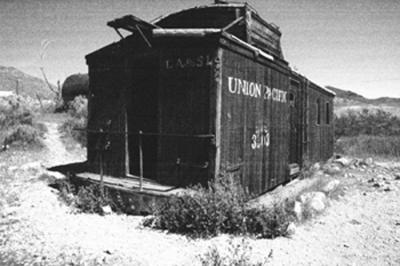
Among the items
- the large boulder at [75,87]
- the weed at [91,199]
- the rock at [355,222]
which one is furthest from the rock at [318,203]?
the large boulder at [75,87]

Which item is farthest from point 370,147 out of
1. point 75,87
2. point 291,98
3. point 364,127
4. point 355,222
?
point 75,87

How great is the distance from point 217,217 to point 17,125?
1269 centimetres

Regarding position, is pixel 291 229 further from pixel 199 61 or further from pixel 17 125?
pixel 17 125

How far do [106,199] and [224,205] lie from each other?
2.42 m

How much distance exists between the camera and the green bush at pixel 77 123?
1536 cm

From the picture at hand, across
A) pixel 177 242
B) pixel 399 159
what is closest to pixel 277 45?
pixel 177 242

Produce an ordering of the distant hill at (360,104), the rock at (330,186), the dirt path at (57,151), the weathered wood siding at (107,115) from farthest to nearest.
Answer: the distant hill at (360,104)
the dirt path at (57,151)
the rock at (330,186)
the weathered wood siding at (107,115)

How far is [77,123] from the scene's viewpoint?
16281 millimetres

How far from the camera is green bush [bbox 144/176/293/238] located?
4.98 m

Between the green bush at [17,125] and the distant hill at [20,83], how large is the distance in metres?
63.8

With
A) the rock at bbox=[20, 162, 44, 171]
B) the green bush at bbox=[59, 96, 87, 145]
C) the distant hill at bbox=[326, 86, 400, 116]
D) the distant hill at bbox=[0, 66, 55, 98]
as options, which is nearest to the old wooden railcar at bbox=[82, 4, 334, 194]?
the rock at bbox=[20, 162, 44, 171]

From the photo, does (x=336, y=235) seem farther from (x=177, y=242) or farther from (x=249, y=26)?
(x=249, y=26)

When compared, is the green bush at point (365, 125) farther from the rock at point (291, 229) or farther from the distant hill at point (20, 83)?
the distant hill at point (20, 83)

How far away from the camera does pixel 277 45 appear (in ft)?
31.6
